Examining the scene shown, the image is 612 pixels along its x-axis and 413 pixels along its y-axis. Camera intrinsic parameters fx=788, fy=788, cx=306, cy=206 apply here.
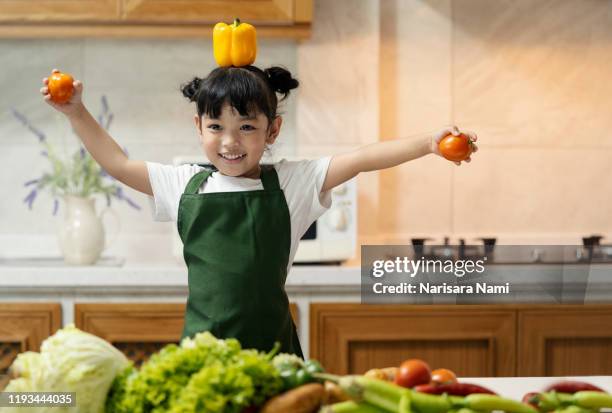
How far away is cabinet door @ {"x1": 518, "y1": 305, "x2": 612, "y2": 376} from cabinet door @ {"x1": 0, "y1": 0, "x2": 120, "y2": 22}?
154 cm

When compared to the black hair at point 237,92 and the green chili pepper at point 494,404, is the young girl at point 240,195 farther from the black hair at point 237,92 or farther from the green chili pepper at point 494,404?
the green chili pepper at point 494,404

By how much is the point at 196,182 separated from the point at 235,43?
0.93 feet

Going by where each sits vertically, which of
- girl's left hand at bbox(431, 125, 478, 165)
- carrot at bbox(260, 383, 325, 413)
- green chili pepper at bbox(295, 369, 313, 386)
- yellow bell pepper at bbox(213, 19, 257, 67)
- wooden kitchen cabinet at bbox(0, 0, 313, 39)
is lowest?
carrot at bbox(260, 383, 325, 413)

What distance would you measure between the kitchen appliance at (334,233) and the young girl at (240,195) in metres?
0.89

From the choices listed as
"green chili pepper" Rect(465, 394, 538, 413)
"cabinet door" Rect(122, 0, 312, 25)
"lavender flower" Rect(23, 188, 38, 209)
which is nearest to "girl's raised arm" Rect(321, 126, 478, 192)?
"green chili pepper" Rect(465, 394, 538, 413)

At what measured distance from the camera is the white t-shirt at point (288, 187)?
1.49 metres

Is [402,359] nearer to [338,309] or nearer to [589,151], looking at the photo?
[338,309]

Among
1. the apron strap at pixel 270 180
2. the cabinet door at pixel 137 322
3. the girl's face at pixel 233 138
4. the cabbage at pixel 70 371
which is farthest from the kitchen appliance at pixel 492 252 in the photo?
the cabbage at pixel 70 371

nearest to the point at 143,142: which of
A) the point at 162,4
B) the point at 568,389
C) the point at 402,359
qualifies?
the point at 162,4

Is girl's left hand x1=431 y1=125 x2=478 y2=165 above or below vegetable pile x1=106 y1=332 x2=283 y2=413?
above

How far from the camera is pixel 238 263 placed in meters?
1.41

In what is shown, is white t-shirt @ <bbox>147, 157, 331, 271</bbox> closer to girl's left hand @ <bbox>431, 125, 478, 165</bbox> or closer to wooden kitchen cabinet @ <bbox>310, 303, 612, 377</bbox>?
girl's left hand @ <bbox>431, 125, 478, 165</bbox>

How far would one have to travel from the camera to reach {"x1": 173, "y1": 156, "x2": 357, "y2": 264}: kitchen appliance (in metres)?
2.41

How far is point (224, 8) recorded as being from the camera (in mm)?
2398
